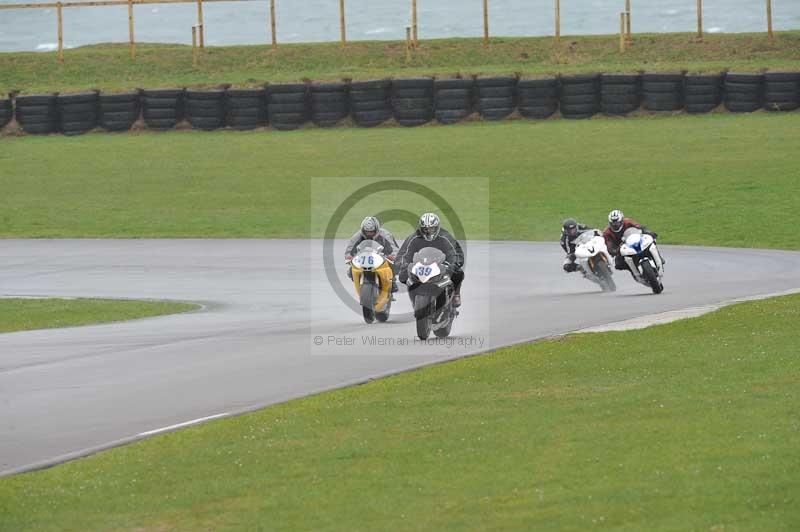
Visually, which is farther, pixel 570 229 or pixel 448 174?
pixel 448 174

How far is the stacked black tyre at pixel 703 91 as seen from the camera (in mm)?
41562

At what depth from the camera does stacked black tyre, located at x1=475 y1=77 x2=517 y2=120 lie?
42531 millimetres

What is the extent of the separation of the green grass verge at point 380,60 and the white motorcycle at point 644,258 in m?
24.7

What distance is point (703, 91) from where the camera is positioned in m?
41.6

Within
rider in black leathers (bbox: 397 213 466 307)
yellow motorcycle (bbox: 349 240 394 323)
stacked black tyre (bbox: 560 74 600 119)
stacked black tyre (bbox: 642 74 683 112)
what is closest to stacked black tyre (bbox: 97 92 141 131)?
stacked black tyre (bbox: 560 74 600 119)

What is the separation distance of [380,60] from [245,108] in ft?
27.2

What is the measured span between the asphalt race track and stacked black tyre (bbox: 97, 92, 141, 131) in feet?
47.0

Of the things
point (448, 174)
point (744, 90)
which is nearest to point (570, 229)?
point (448, 174)

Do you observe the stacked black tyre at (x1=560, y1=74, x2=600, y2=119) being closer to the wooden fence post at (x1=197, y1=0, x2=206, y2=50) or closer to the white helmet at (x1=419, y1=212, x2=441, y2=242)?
the wooden fence post at (x1=197, y1=0, x2=206, y2=50)

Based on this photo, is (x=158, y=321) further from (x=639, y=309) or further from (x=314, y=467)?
(x=314, y=467)

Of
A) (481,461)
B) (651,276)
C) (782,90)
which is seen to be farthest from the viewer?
(782,90)

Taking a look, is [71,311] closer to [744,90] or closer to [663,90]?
[663,90]

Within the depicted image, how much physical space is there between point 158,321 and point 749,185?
62.4 ft

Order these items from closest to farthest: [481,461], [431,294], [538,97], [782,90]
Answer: [481,461]
[431,294]
[782,90]
[538,97]
